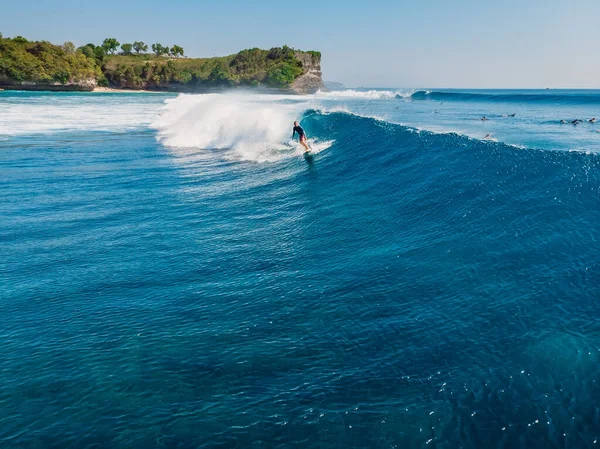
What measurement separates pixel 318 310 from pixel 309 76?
506 ft

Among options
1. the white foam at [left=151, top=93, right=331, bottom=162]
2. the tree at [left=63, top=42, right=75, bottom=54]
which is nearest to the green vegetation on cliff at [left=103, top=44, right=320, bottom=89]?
the tree at [left=63, top=42, right=75, bottom=54]

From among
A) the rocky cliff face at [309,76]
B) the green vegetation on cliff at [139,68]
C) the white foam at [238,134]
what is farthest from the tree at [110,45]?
the white foam at [238,134]

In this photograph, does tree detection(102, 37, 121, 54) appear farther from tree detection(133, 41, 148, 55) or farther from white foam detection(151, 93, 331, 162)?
white foam detection(151, 93, 331, 162)

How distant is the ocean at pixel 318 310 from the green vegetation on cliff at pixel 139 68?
125595 mm

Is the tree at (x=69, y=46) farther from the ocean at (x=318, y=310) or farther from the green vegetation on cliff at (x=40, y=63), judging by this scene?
the ocean at (x=318, y=310)

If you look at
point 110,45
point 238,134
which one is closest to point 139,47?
point 110,45

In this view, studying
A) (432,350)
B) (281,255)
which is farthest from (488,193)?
(432,350)

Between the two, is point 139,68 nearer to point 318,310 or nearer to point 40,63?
point 40,63

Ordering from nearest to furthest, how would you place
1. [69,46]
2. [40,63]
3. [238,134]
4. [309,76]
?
[238,134]
[40,63]
[69,46]
[309,76]

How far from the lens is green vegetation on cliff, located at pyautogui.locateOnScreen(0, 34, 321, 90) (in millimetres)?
117938

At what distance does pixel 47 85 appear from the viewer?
120875mm

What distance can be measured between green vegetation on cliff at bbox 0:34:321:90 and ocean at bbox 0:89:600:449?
125595 millimetres

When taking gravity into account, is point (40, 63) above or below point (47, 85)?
above

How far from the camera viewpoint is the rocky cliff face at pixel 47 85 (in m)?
116
